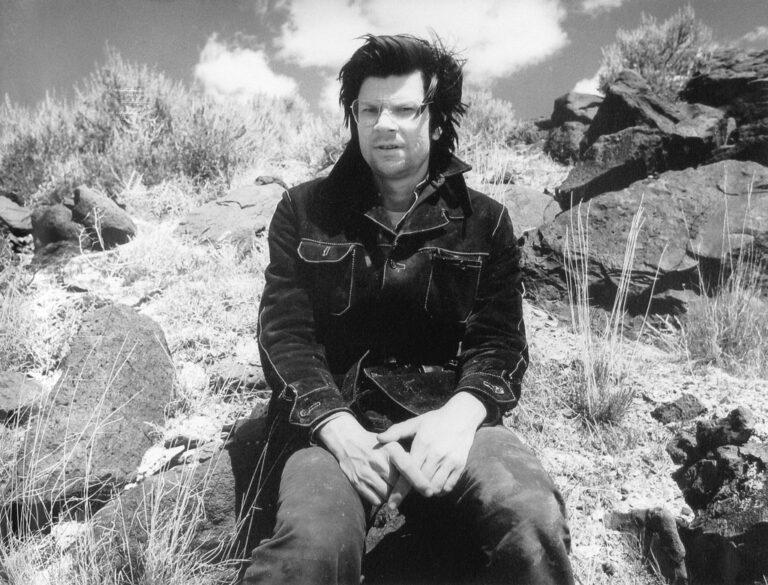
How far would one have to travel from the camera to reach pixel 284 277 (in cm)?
220

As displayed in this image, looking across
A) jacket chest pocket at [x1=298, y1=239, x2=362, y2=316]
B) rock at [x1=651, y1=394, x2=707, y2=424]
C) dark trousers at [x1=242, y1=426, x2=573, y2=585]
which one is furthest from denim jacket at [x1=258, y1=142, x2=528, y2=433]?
rock at [x1=651, y1=394, x2=707, y2=424]

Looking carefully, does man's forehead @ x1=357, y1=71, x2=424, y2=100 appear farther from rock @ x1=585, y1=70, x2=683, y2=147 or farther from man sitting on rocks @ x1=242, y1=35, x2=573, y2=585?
rock @ x1=585, y1=70, x2=683, y2=147

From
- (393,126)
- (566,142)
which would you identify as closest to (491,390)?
(393,126)

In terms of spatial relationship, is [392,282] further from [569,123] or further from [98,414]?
[569,123]

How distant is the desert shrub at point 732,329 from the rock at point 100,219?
4.81 metres

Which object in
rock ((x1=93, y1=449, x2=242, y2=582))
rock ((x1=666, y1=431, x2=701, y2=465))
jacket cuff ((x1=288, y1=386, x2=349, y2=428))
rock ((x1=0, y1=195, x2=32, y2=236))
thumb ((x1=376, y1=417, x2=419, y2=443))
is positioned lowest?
rock ((x1=666, y1=431, x2=701, y2=465))

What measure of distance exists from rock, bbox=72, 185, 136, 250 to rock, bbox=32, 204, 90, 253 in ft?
0.28

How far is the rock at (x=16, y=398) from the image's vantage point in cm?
261

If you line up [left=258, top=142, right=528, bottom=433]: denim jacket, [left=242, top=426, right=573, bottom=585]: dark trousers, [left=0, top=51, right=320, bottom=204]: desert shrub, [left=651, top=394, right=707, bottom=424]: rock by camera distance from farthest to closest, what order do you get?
[left=0, top=51, right=320, bottom=204]: desert shrub
[left=651, top=394, right=707, bottom=424]: rock
[left=258, top=142, right=528, bottom=433]: denim jacket
[left=242, top=426, right=573, bottom=585]: dark trousers

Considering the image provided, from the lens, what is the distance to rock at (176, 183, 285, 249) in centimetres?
543

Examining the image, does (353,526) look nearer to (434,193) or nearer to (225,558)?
(225,558)

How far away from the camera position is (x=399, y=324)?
2.23 metres

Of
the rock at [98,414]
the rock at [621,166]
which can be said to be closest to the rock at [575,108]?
the rock at [621,166]

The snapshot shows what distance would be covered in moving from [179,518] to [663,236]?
3.71 m
